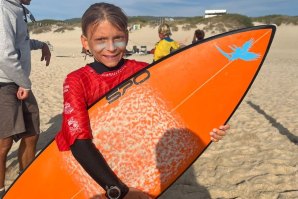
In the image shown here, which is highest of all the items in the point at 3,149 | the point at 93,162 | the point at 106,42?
the point at 106,42

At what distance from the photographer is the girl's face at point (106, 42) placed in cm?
163

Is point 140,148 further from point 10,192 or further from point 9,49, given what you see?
point 9,49

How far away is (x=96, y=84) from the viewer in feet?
5.88

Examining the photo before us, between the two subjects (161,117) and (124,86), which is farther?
(161,117)

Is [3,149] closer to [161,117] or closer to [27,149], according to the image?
[27,149]

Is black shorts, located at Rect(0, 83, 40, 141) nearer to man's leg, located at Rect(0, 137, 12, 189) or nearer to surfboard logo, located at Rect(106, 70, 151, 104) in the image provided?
man's leg, located at Rect(0, 137, 12, 189)

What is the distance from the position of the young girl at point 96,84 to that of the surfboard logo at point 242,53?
82 cm

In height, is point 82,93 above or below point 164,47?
above

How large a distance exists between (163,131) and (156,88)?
312mm

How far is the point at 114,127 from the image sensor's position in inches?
76.9

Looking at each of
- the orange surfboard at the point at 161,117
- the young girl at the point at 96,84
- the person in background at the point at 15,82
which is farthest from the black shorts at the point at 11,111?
the young girl at the point at 96,84

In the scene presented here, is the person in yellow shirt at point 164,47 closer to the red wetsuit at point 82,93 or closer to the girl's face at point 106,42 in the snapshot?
the red wetsuit at point 82,93

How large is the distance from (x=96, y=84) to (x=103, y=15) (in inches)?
16.1

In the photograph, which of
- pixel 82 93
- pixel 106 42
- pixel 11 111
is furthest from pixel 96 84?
pixel 11 111
